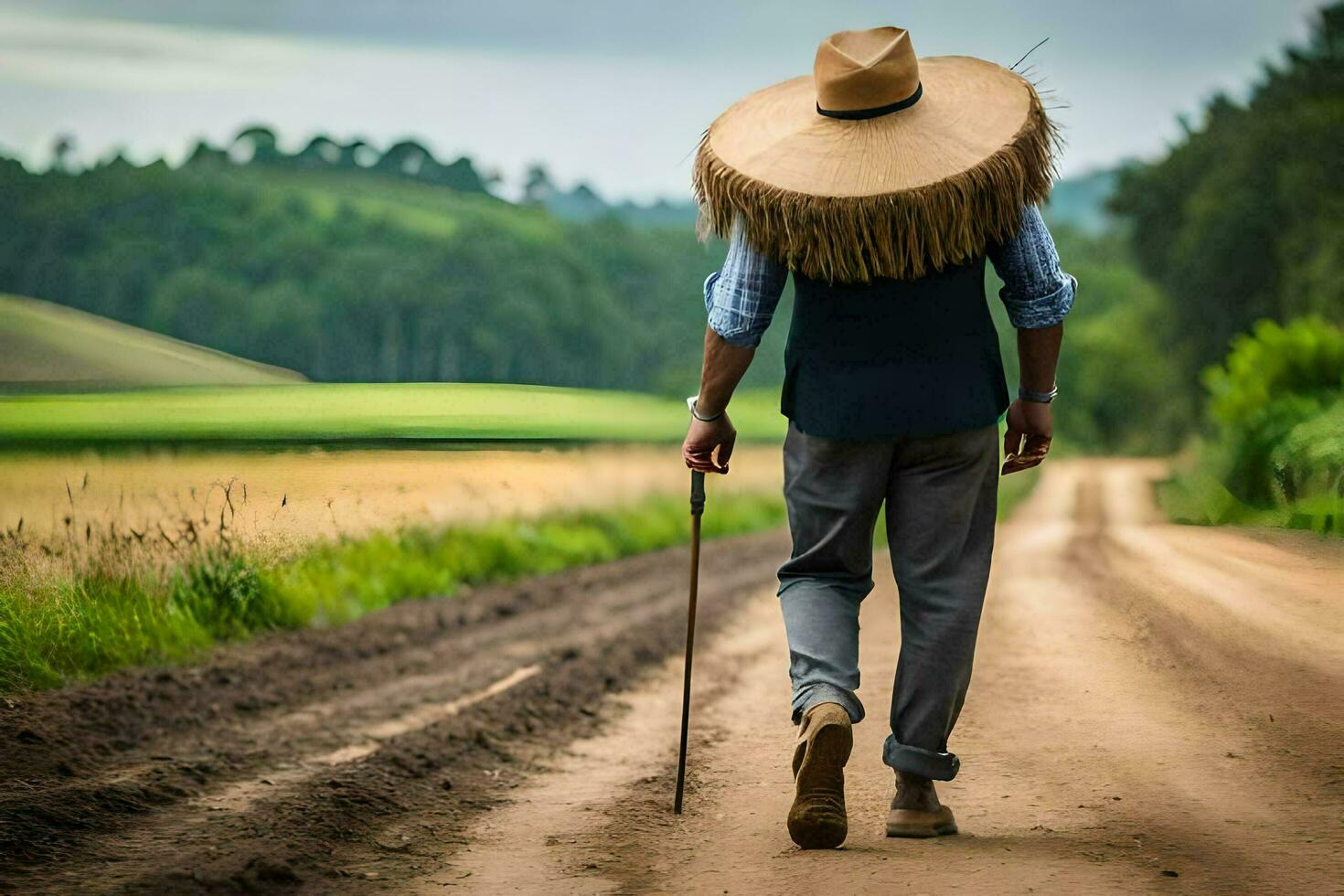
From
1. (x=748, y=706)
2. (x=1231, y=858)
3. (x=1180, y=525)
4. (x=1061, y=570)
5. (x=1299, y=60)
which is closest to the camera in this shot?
(x=1231, y=858)

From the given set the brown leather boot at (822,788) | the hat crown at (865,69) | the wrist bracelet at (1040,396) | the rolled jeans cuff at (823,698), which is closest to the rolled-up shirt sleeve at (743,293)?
the hat crown at (865,69)

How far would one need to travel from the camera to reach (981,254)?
12.2 ft

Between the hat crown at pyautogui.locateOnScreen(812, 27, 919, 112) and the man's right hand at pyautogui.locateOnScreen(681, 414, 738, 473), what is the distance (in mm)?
906

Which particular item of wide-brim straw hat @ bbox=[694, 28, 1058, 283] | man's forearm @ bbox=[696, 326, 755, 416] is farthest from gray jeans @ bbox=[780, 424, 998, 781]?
wide-brim straw hat @ bbox=[694, 28, 1058, 283]

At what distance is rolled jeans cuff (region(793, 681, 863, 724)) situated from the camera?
12.0 feet

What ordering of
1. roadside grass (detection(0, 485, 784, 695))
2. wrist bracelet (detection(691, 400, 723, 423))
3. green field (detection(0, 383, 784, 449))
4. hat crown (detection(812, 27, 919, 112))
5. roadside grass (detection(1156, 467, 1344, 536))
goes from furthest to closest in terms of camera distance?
green field (detection(0, 383, 784, 449)), roadside grass (detection(0, 485, 784, 695)), roadside grass (detection(1156, 467, 1344, 536)), wrist bracelet (detection(691, 400, 723, 423)), hat crown (detection(812, 27, 919, 112))

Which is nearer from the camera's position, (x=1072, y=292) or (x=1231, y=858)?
(x=1231, y=858)

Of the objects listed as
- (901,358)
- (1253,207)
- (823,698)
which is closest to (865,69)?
(901,358)

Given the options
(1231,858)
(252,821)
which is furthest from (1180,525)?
(252,821)

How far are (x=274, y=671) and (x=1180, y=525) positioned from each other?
4716mm

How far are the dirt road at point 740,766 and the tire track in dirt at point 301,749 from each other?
0.02 m

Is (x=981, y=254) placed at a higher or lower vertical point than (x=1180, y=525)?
higher

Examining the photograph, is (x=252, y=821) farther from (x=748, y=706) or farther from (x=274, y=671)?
(x=274, y=671)

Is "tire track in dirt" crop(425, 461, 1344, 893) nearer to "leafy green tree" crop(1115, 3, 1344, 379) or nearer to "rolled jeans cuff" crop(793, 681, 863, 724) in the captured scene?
"rolled jeans cuff" crop(793, 681, 863, 724)
